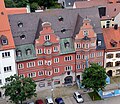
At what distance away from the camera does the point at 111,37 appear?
10469cm

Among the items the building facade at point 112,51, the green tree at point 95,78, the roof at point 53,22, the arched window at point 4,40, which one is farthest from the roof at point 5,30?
the building facade at point 112,51

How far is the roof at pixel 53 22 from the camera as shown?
94938 mm

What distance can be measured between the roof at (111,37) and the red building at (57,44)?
310 centimetres

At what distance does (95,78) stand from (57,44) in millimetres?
16015

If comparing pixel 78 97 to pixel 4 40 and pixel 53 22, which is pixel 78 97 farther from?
pixel 4 40

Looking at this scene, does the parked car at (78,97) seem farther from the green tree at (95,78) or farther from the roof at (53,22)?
the roof at (53,22)

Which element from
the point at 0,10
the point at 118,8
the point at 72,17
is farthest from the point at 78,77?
the point at 118,8

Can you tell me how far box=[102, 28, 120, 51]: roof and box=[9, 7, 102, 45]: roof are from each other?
451 centimetres

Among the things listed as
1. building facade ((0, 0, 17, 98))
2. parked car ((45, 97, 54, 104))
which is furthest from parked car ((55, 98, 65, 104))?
building facade ((0, 0, 17, 98))

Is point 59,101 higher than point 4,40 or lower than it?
lower

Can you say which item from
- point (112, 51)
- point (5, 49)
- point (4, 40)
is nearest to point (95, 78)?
point (112, 51)

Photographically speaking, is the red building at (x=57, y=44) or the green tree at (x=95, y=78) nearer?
the green tree at (x=95, y=78)

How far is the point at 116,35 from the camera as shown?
4149 inches

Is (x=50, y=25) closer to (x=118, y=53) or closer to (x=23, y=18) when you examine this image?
(x=23, y=18)
